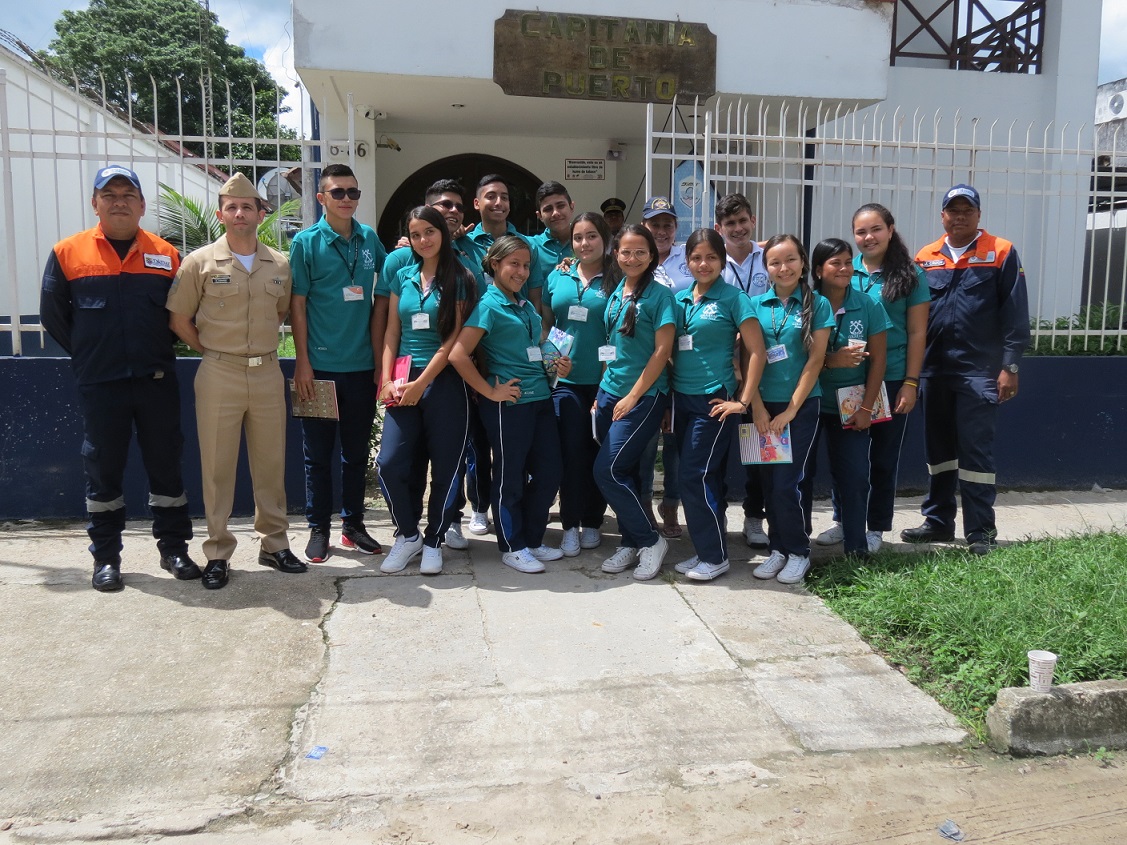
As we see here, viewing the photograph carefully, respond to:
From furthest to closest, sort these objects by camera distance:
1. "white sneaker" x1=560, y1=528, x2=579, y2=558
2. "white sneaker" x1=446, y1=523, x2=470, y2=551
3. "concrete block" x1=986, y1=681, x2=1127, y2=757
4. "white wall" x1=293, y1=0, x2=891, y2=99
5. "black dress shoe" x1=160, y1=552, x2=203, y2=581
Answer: "white wall" x1=293, y1=0, x2=891, y2=99 < "white sneaker" x1=446, y1=523, x2=470, y2=551 < "white sneaker" x1=560, y1=528, x2=579, y2=558 < "black dress shoe" x1=160, y1=552, x2=203, y2=581 < "concrete block" x1=986, y1=681, x2=1127, y2=757

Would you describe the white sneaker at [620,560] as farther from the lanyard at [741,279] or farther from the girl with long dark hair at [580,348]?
the lanyard at [741,279]

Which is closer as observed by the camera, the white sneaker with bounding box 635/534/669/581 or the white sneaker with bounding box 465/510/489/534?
the white sneaker with bounding box 635/534/669/581

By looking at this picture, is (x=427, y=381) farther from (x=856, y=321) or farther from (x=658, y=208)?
(x=856, y=321)

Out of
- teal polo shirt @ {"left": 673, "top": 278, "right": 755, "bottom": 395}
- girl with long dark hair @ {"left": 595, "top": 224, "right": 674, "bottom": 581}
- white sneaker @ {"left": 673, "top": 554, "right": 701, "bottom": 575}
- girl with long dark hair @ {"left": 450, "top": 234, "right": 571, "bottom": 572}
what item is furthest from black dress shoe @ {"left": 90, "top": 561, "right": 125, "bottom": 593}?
teal polo shirt @ {"left": 673, "top": 278, "right": 755, "bottom": 395}

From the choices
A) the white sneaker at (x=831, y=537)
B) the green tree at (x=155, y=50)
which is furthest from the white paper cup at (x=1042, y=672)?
the green tree at (x=155, y=50)

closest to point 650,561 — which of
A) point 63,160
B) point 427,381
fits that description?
point 427,381

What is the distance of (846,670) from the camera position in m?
3.76

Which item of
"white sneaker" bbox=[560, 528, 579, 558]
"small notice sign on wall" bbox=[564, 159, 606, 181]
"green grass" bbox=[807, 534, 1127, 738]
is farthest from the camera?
"small notice sign on wall" bbox=[564, 159, 606, 181]

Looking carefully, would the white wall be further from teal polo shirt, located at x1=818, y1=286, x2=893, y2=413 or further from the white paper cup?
the white paper cup

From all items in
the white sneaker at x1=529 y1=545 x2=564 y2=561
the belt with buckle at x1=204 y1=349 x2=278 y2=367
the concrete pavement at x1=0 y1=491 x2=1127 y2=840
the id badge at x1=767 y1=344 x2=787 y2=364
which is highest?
the id badge at x1=767 y1=344 x2=787 y2=364

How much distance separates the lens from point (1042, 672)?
129 inches

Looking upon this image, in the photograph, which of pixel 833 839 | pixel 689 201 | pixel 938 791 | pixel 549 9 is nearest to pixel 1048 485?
pixel 689 201

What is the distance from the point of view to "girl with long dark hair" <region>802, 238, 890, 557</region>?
4641 mm

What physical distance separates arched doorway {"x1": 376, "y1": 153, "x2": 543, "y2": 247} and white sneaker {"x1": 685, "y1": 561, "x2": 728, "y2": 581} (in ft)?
23.3
